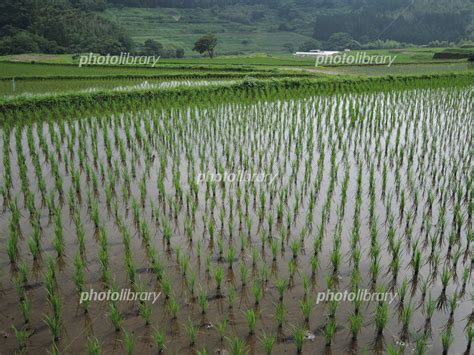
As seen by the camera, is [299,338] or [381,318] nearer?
Result: [299,338]

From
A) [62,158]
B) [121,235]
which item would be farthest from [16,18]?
[121,235]

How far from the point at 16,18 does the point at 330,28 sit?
42076mm

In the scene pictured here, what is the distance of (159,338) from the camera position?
2553 millimetres

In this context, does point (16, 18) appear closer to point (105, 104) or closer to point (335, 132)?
point (105, 104)

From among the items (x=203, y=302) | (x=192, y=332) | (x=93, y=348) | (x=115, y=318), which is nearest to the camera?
(x=93, y=348)

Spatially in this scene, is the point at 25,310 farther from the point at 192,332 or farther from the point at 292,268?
the point at 292,268

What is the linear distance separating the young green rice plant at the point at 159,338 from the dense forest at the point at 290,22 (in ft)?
111

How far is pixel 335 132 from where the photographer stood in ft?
25.6

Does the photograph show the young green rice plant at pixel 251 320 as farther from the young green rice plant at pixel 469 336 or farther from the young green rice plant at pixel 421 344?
the young green rice plant at pixel 469 336

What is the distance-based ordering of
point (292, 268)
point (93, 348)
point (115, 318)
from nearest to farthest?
1. point (93, 348)
2. point (115, 318)
3. point (292, 268)

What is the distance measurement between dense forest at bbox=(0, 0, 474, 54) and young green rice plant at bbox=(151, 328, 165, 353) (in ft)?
111

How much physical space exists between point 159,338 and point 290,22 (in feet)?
253

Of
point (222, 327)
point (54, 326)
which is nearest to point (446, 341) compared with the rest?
point (222, 327)

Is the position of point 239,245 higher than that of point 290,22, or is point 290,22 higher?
point 290,22
